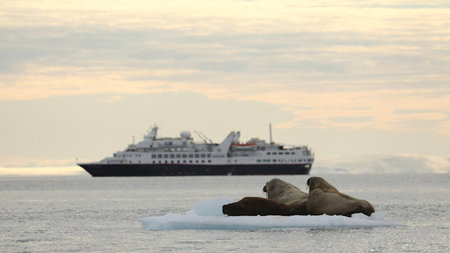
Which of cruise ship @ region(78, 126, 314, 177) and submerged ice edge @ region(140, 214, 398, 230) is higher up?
cruise ship @ region(78, 126, 314, 177)

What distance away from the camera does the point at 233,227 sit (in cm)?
2931

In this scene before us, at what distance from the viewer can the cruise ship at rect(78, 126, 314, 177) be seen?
166750 millimetres

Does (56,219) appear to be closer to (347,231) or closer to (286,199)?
(286,199)

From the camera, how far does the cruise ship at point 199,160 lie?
16675cm

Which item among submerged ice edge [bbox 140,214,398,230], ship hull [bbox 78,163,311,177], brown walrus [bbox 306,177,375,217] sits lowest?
submerged ice edge [bbox 140,214,398,230]

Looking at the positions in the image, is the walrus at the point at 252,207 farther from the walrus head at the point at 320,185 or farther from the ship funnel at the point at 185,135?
the ship funnel at the point at 185,135

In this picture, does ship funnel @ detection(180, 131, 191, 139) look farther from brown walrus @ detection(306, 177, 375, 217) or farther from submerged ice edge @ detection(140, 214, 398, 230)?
submerged ice edge @ detection(140, 214, 398, 230)

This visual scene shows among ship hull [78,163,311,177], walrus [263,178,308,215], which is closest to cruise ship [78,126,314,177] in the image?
ship hull [78,163,311,177]

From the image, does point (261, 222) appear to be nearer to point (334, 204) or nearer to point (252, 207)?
point (252, 207)

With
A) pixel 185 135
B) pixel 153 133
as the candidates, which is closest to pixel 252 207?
pixel 185 135

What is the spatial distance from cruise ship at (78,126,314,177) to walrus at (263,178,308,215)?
5168 inches

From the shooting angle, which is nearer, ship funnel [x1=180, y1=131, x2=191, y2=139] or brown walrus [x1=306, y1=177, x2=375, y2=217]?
brown walrus [x1=306, y1=177, x2=375, y2=217]

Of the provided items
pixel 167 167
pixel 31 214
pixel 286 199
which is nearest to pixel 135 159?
pixel 167 167

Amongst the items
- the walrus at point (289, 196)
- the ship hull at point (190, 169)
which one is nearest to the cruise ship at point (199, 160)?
the ship hull at point (190, 169)
